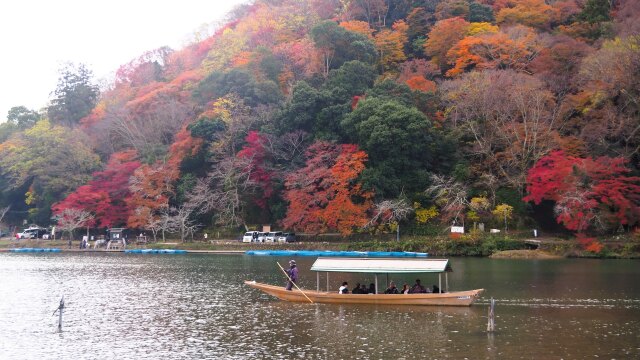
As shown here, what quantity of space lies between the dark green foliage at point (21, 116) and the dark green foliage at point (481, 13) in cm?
6846

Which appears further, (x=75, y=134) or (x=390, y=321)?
(x=75, y=134)

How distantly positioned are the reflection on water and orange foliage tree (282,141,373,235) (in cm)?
1512

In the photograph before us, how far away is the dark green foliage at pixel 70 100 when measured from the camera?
3708 inches

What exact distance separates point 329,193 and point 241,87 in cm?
2362

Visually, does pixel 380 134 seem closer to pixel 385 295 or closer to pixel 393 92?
pixel 393 92

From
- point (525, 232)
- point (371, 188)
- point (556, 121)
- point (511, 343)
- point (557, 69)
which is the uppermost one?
point (557, 69)

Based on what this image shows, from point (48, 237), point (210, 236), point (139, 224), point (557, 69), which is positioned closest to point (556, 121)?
point (557, 69)

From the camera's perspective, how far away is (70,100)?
94312 millimetres

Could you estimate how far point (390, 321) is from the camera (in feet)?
82.9

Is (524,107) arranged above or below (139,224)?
above

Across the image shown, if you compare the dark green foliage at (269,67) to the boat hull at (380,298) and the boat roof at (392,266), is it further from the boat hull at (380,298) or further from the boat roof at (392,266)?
the boat roof at (392,266)

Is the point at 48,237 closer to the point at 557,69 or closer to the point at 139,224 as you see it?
the point at 139,224

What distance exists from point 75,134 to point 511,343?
72838mm

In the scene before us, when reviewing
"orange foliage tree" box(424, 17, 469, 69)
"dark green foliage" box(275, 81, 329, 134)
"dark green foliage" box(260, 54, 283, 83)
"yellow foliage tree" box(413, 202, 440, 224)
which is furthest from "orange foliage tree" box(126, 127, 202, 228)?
"orange foliage tree" box(424, 17, 469, 69)
